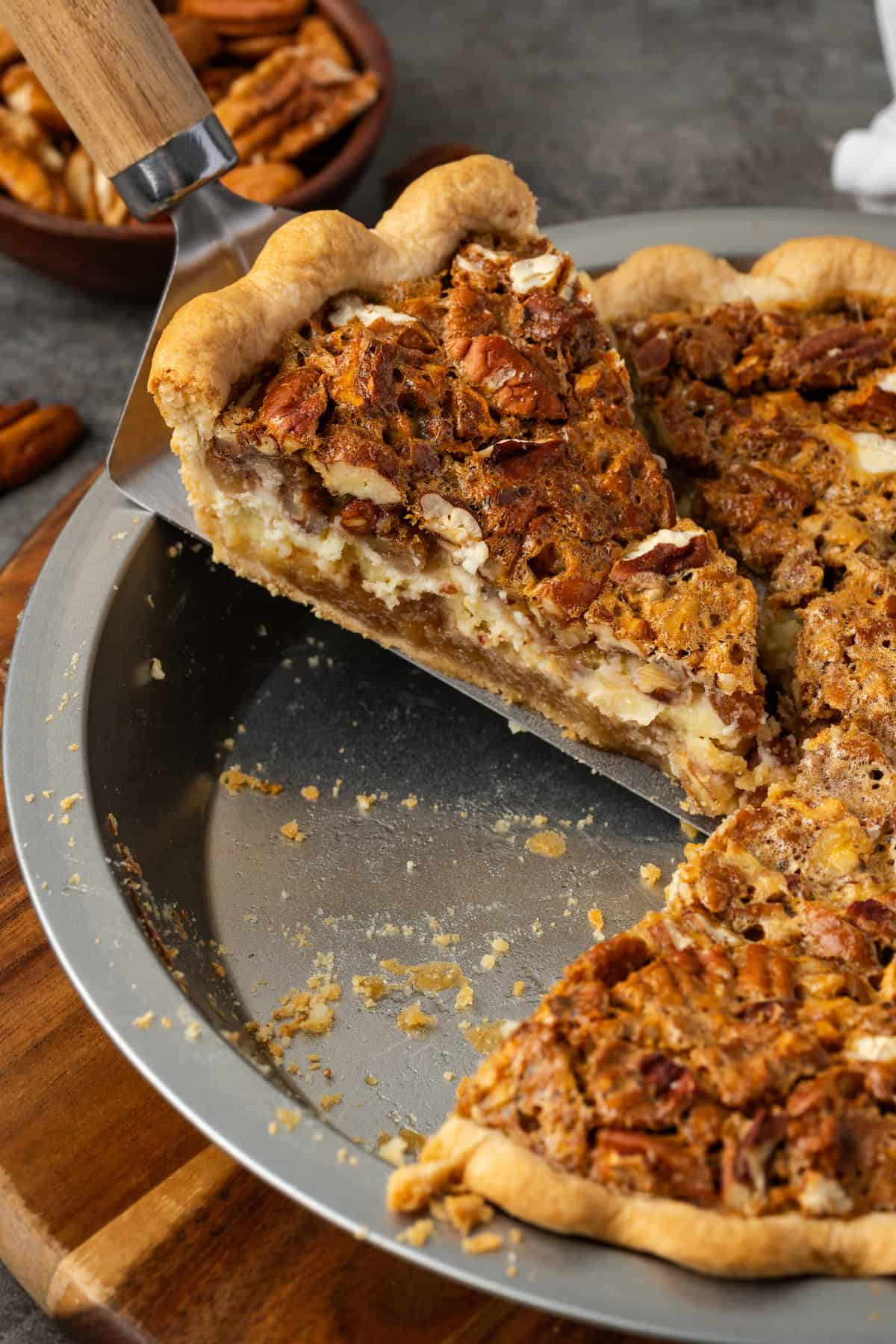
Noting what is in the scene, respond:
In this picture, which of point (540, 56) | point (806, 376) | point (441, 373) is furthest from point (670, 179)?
point (441, 373)

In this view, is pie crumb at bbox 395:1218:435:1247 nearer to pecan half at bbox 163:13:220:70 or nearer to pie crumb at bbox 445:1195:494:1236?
pie crumb at bbox 445:1195:494:1236

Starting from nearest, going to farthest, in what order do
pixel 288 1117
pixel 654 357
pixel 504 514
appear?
pixel 288 1117 → pixel 504 514 → pixel 654 357

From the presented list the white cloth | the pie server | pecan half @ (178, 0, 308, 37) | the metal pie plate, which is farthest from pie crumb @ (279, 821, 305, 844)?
pecan half @ (178, 0, 308, 37)

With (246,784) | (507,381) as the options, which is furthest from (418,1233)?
(507,381)

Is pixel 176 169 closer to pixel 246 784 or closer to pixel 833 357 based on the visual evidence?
pixel 246 784

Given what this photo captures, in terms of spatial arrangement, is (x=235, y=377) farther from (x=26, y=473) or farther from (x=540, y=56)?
(x=540, y=56)

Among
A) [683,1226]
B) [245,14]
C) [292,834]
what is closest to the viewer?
[683,1226]
